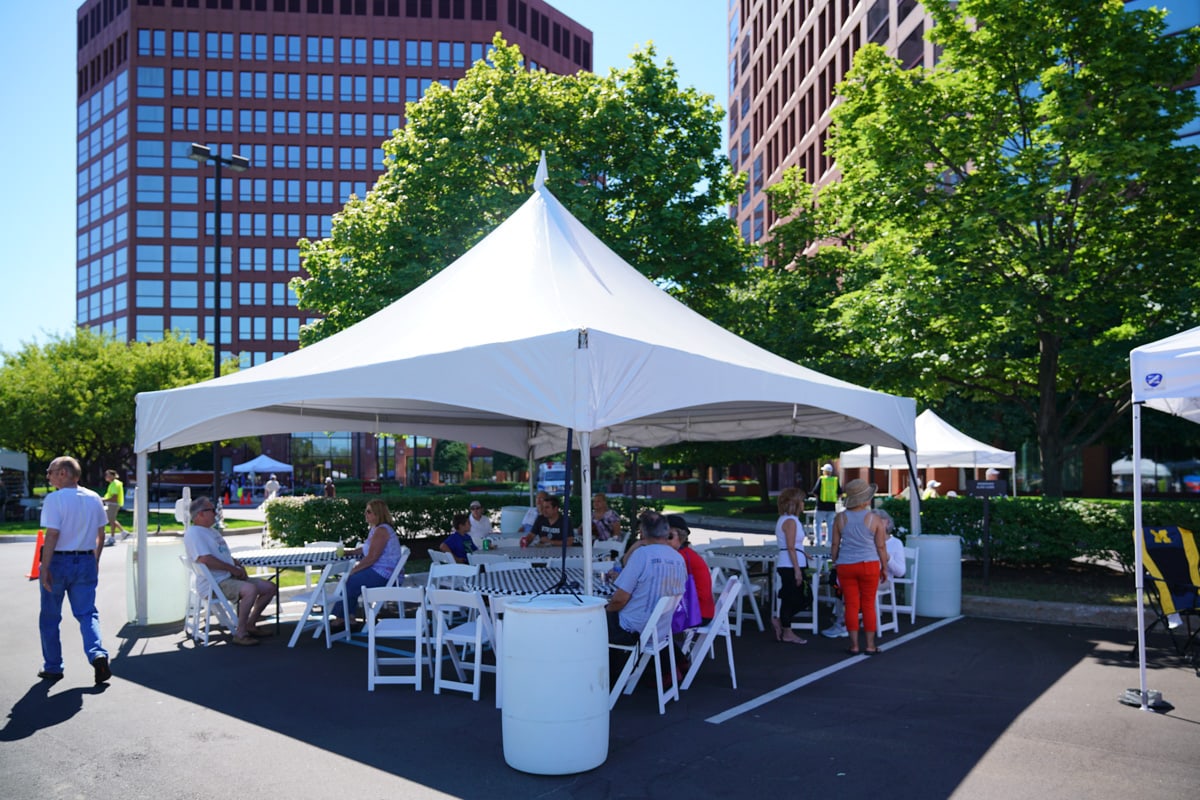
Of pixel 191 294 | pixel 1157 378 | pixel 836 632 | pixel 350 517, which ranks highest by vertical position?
pixel 191 294

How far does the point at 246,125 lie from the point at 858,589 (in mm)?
81179

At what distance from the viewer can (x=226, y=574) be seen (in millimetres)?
9359

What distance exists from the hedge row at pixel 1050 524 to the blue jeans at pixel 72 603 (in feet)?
35.3

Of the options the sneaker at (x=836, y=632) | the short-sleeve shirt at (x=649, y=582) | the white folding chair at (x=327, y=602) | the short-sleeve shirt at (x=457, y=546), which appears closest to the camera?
the short-sleeve shirt at (x=649, y=582)

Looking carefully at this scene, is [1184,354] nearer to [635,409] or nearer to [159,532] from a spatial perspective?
[635,409]

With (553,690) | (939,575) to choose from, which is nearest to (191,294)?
(939,575)

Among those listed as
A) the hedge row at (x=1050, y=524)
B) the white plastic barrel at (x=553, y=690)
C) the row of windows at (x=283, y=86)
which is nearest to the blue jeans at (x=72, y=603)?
the white plastic barrel at (x=553, y=690)

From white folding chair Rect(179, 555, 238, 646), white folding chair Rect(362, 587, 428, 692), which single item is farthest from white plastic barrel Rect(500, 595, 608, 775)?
white folding chair Rect(179, 555, 238, 646)

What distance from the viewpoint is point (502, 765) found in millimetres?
5449

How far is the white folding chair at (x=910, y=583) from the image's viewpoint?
10.2m

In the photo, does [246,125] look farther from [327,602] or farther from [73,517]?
[73,517]

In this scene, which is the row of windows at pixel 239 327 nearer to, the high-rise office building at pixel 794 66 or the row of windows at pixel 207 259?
the row of windows at pixel 207 259

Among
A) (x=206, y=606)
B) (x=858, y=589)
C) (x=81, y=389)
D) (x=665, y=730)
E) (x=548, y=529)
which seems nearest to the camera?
(x=665, y=730)

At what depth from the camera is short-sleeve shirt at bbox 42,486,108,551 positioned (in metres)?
7.35
